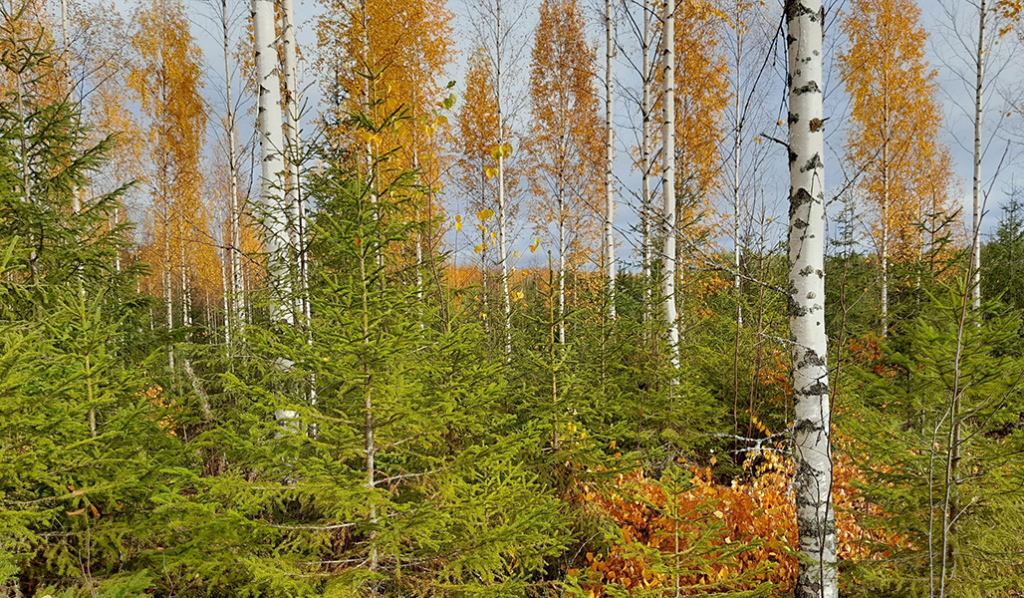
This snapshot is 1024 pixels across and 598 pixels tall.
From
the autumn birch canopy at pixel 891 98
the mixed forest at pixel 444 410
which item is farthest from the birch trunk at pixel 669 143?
the autumn birch canopy at pixel 891 98

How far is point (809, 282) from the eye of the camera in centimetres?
250

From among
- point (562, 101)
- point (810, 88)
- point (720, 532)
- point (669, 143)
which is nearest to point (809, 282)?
point (810, 88)

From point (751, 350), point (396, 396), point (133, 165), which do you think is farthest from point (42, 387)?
point (133, 165)

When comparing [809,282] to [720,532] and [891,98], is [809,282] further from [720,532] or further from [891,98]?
[891,98]

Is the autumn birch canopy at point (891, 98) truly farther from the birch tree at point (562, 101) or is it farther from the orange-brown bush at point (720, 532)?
the orange-brown bush at point (720, 532)

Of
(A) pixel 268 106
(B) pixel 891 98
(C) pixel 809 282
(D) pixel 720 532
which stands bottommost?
(D) pixel 720 532

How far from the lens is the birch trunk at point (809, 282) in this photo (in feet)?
8.14

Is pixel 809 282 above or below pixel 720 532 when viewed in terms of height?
above

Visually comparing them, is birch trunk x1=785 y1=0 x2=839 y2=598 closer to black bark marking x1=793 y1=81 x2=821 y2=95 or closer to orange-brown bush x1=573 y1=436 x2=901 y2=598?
black bark marking x1=793 y1=81 x2=821 y2=95

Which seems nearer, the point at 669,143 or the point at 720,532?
the point at 720,532

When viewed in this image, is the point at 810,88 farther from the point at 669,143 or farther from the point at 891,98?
the point at 891,98

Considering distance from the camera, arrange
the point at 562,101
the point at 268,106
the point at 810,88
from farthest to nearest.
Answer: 1. the point at 562,101
2. the point at 268,106
3. the point at 810,88

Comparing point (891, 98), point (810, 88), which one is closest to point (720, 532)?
point (810, 88)

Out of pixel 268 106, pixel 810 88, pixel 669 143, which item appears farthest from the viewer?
pixel 669 143
